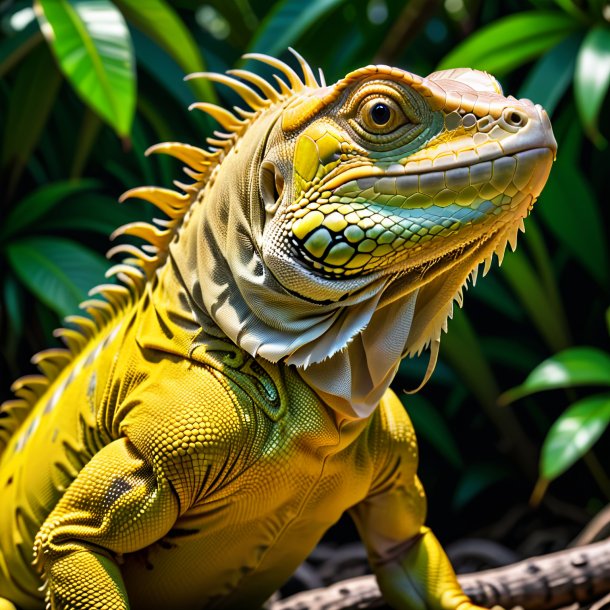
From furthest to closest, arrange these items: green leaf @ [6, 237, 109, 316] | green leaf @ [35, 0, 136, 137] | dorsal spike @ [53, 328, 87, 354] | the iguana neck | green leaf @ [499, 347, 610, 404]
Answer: green leaf @ [6, 237, 109, 316] → green leaf @ [499, 347, 610, 404] → green leaf @ [35, 0, 136, 137] → dorsal spike @ [53, 328, 87, 354] → the iguana neck

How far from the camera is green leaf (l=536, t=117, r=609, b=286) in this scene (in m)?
4.16

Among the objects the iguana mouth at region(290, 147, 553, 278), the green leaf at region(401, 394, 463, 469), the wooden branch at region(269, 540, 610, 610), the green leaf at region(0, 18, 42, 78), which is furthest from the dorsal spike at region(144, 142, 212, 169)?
the green leaf at region(401, 394, 463, 469)

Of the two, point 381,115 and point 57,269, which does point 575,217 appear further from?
point 381,115

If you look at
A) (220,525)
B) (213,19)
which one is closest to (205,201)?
(220,525)

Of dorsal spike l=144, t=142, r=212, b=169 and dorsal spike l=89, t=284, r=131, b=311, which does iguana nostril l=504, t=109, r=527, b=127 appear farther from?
dorsal spike l=89, t=284, r=131, b=311

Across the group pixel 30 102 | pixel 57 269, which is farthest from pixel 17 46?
pixel 57 269

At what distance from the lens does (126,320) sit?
212 cm

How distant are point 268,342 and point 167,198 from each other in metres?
0.51

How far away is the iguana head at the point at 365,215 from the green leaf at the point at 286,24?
2.16 m

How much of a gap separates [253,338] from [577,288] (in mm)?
3211

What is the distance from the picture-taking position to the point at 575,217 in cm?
420

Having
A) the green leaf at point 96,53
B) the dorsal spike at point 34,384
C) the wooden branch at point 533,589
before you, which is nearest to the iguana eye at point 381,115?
the dorsal spike at point 34,384

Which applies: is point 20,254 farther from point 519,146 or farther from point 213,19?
point 519,146

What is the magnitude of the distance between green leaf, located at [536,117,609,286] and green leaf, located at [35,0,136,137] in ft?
6.28
